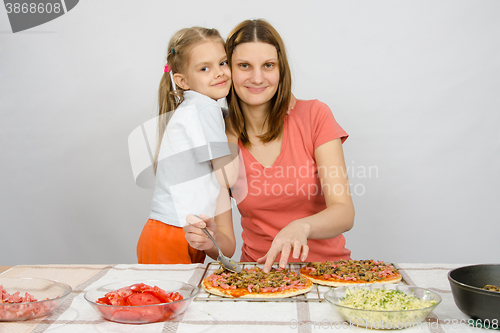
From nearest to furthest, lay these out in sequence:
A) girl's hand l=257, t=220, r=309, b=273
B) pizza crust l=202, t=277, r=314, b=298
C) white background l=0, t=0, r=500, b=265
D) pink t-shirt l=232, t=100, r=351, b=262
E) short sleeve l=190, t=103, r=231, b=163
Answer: pizza crust l=202, t=277, r=314, b=298, girl's hand l=257, t=220, r=309, b=273, short sleeve l=190, t=103, r=231, b=163, pink t-shirt l=232, t=100, r=351, b=262, white background l=0, t=0, r=500, b=265

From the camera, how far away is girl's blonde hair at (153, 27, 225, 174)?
188cm

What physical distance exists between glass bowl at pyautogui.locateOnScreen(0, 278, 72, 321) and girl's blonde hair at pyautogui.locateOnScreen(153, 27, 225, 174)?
871mm

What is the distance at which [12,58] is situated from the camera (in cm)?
294

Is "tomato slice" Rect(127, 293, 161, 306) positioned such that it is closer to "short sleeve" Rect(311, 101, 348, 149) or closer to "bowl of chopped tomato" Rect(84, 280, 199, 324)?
"bowl of chopped tomato" Rect(84, 280, 199, 324)

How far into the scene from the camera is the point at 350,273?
133 centimetres

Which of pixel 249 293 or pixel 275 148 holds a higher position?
pixel 275 148

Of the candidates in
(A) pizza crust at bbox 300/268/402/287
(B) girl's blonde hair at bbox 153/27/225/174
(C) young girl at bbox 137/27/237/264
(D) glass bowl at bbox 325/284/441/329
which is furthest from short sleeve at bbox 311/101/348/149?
(D) glass bowl at bbox 325/284/441/329

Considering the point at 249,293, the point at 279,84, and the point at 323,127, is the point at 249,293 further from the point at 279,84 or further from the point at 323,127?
the point at 279,84

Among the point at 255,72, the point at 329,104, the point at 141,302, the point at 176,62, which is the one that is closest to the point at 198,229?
the point at 141,302

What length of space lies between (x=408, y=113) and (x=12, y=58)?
8.74 ft

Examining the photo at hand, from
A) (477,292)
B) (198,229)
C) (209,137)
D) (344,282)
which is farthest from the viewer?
(209,137)

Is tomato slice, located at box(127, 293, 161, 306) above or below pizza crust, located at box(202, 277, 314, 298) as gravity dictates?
above

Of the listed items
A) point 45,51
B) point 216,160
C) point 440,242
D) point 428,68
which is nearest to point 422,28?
point 428,68

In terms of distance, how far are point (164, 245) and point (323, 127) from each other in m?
Result: 0.82
